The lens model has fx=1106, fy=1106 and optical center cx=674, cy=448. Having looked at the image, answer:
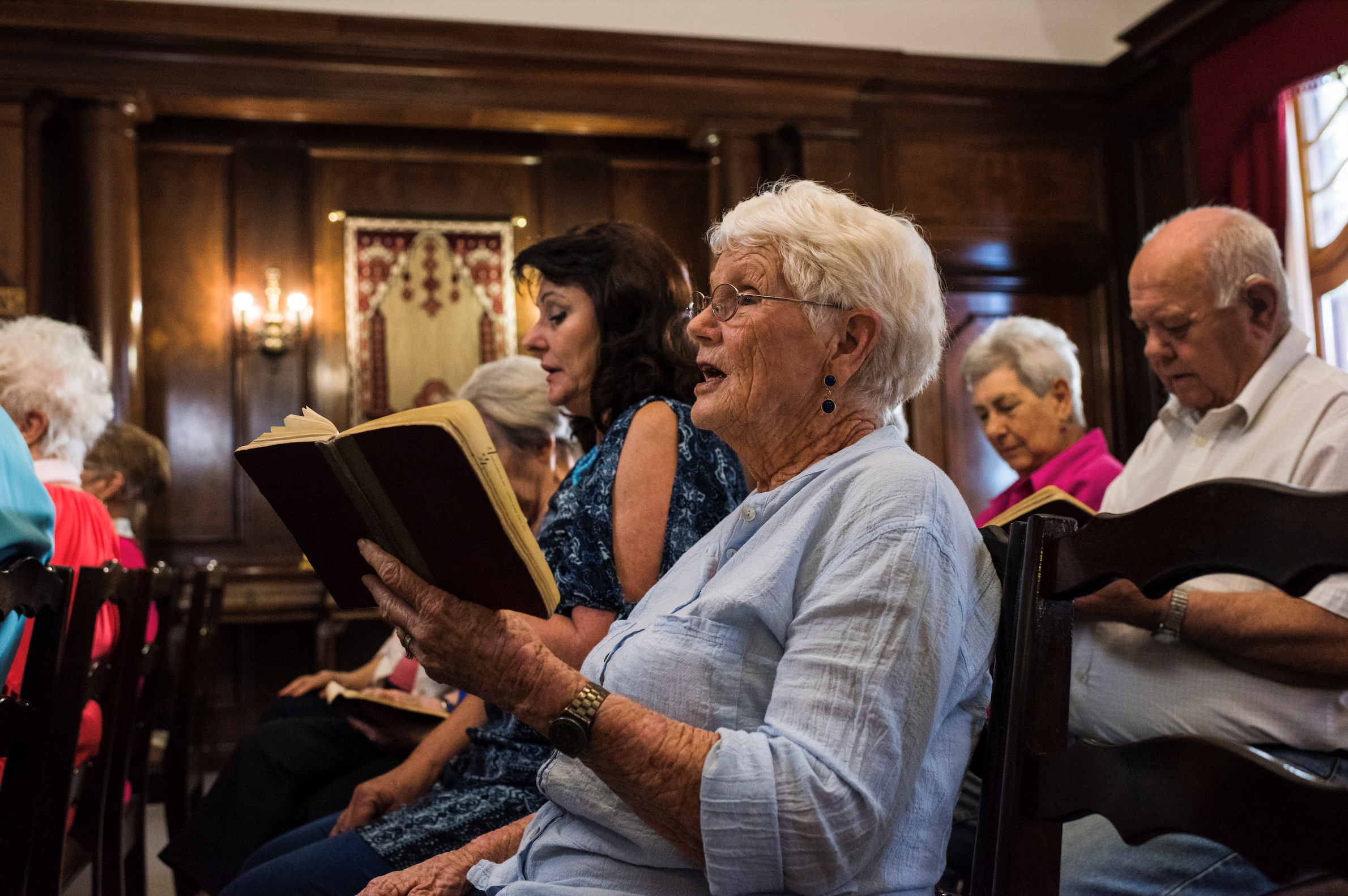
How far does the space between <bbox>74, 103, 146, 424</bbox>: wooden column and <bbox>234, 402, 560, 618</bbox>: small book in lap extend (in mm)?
4079

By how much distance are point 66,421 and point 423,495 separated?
1.68m

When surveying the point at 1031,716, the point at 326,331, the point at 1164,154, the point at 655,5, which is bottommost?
the point at 1031,716

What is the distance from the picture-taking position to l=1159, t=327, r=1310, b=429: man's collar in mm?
1679

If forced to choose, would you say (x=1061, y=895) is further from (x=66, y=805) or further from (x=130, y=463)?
(x=130, y=463)

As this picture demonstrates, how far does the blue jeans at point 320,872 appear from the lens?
142cm

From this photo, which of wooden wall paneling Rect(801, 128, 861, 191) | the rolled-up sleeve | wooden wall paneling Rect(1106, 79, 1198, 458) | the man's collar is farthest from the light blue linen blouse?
wooden wall paneling Rect(1106, 79, 1198, 458)

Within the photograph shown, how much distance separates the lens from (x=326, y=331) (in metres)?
5.36

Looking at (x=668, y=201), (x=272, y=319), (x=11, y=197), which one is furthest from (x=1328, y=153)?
(x=11, y=197)

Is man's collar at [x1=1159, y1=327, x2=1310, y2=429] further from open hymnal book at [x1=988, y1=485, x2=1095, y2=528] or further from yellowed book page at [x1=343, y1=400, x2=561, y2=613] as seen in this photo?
yellowed book page at [x1=343, y1=400, x2=561, y2=613]

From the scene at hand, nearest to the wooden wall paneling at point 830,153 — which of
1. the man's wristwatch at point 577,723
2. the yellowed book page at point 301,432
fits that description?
the yellowed book page at point 301,432

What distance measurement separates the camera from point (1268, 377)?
1.68m

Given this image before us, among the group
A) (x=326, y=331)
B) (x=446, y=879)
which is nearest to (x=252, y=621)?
(x=326, y=331)

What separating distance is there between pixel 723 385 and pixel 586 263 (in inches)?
26.9

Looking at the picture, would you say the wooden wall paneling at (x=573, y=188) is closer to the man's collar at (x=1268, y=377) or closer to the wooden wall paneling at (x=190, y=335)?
the wooden wall paneling at (x=190, y=335)
